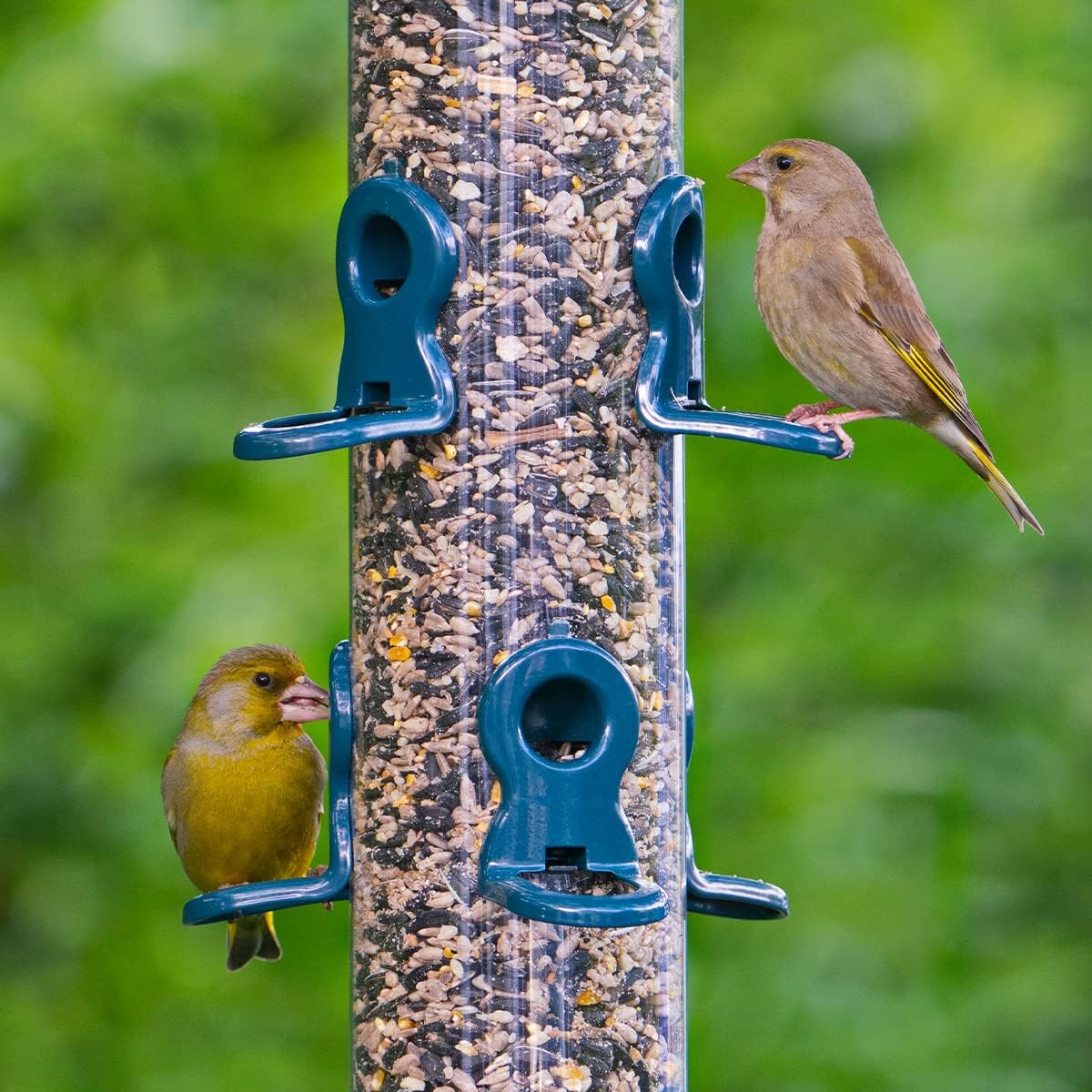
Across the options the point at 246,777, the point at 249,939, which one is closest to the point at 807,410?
the point at 246,777

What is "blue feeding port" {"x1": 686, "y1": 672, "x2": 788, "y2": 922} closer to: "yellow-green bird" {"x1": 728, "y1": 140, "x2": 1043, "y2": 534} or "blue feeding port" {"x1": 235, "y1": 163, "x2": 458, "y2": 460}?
"blue feeding port" {"x1": 235, "y1": 163, "x2": 458, "y2": 460}

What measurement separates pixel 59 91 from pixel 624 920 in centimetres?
474

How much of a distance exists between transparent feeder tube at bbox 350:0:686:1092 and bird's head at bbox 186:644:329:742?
1153mm

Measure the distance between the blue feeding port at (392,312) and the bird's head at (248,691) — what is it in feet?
4.19

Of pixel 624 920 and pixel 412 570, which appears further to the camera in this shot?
pixel 412 570

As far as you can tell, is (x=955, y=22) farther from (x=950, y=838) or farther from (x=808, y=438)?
(x=808, y=438)

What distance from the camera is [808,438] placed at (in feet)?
13.0

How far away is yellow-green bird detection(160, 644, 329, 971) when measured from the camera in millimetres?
5387

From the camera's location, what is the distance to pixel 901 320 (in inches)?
230

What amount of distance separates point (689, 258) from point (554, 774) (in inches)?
44.9

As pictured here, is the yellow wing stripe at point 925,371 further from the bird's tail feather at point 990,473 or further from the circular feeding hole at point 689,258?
the circular feeding hole at point 689,258

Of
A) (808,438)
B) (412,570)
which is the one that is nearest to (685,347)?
(808,438)

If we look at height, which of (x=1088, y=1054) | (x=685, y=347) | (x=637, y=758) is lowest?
(x=1088, y=1054)

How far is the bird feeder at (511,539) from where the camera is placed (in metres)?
3.89
